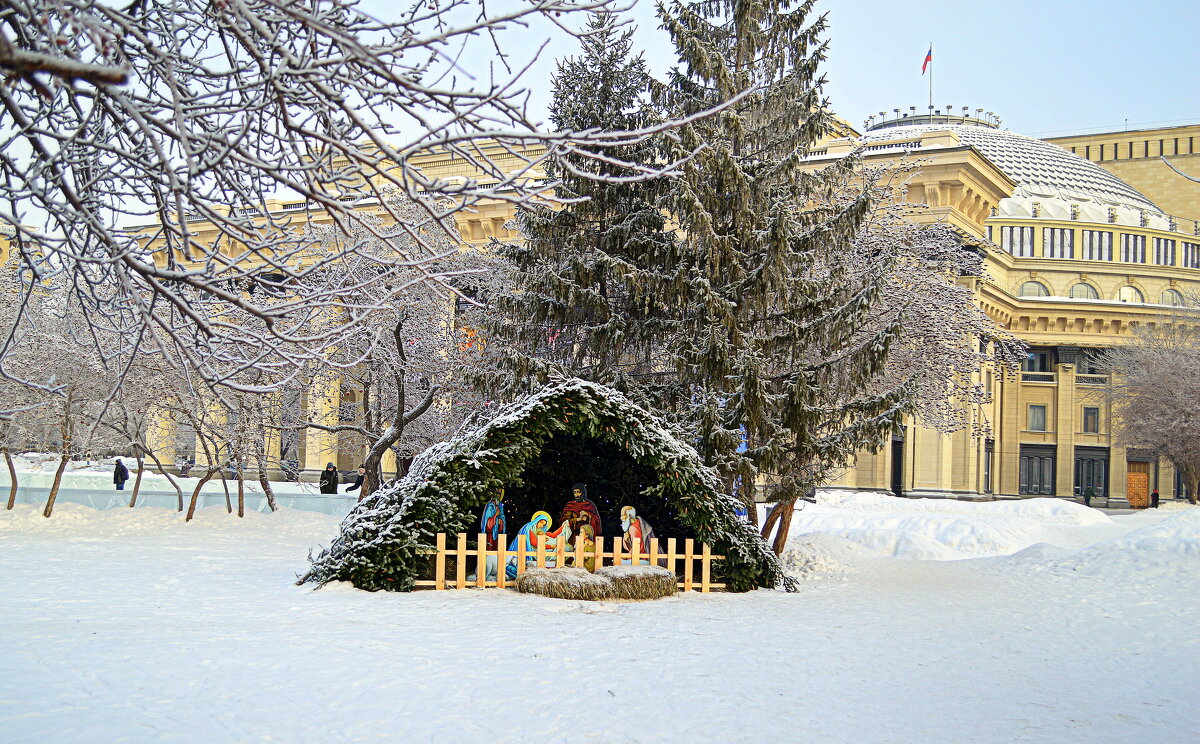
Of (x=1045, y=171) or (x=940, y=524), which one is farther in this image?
(x=1045, y=171)

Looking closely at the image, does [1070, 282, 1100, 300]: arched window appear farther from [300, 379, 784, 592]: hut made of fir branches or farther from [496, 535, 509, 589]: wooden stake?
[496, 535, 509, 589]: wooden stake

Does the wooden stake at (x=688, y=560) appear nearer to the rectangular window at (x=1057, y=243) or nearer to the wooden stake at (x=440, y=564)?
the wooden stake at (x=440, y=564)

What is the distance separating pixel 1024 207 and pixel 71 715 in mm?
82531

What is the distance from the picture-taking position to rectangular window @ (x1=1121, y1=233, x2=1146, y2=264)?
7975cm

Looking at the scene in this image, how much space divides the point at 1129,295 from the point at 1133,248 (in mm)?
5627

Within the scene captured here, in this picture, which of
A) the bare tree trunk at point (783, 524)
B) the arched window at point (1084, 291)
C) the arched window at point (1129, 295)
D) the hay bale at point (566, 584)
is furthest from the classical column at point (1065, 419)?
the hay bale at point (566, 584)

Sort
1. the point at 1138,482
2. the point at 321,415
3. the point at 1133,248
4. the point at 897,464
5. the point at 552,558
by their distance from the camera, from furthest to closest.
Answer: the point at 1133,248 → the point at 1138,482 → the point at 897,464 → the point at 321,415 → the point at 552,558

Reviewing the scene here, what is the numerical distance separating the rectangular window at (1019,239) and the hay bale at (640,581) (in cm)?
7033

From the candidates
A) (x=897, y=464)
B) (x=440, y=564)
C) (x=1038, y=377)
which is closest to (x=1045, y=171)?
(x=1038, y=377)

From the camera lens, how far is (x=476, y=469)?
46.8 ft

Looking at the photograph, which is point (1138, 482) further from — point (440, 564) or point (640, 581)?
point (440, 564)

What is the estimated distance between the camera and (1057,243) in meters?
78.1

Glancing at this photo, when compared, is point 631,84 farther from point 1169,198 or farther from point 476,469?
point 1169,198

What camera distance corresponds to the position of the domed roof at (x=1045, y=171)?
8281 cm
